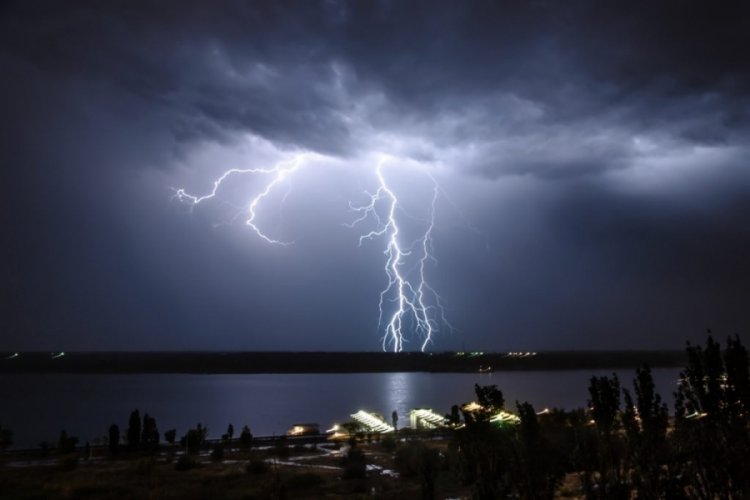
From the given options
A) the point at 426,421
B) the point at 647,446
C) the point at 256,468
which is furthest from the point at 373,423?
the point at 647,446

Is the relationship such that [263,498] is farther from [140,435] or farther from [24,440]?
Result: [24,440]

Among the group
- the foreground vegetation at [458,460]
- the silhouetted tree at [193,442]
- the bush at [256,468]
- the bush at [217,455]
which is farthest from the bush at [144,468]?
the silhouetted tree at [193,442]

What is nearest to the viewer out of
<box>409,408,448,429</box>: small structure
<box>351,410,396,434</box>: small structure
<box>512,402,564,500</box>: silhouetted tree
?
<box>512,402,564,500</box>: silhouetted tree

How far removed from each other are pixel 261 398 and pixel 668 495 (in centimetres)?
7883

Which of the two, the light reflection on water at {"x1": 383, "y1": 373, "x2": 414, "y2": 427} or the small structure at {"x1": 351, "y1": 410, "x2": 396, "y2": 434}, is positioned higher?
the small structure at {"x1": 351, "y1": 410, "x2": 396, "y2": 434}

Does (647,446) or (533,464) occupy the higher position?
(647,446)

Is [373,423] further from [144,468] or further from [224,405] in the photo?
[224,405]

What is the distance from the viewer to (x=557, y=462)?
18.7m

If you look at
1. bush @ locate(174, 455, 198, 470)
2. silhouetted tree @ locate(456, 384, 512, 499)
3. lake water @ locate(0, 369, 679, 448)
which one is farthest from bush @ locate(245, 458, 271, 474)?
lake water @ locate(0, 369, 679, 448)

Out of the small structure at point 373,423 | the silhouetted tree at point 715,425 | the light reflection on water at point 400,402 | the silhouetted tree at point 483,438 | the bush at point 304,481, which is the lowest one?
the light reflection on water at point 400,402

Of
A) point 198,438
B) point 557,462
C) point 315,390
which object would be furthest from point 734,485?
point 315,390

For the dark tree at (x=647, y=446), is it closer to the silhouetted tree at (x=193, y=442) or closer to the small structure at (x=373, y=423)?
the small structure at (x=373, y=423)

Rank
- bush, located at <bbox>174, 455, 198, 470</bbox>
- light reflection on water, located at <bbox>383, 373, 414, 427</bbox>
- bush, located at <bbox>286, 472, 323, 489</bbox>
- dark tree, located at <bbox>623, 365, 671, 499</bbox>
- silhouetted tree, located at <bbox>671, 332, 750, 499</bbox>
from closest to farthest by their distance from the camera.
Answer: dark tree, located at <bbox>623, 365, 671, 499</bbox> → silhouetted tree, located at <bbox>671, 332, 750, 499</bbox> → bush, located at <bbox>286, 472, 323, 489</bbox> → bush, located at <bbox>174, 455, 198, 470</bbox> → light reflection on water, located at <bbox>383, 373, 414, 427</bbox>

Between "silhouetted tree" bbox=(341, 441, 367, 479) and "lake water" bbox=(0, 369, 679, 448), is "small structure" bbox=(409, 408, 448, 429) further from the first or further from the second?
"silhouetted tree" bbox=(341, 441, 367, 479)
